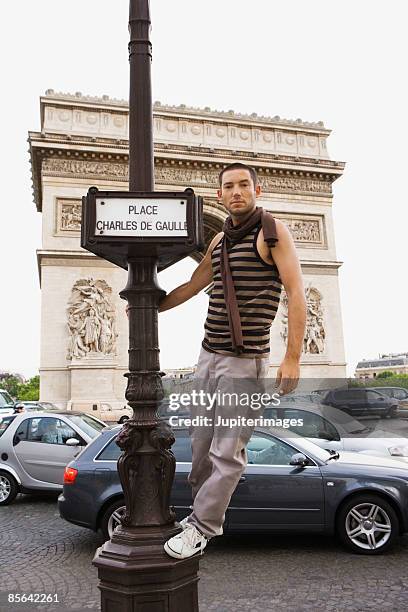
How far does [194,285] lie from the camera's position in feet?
9.09

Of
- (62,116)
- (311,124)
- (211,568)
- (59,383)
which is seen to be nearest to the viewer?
(211,568)

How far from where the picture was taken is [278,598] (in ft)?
15.7

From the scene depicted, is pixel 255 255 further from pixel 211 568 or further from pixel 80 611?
pixel 211 568

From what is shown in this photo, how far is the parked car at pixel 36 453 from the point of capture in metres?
8.98

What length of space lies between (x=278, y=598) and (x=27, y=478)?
17.7 ft

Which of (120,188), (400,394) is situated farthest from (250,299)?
(120,188)

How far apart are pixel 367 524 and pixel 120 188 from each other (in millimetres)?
21283

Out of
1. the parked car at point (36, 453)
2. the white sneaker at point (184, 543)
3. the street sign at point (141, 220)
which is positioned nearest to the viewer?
the white sneaker at point (184, 543)

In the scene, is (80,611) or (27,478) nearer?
(80,611)

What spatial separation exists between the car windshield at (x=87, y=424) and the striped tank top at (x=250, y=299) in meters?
7.44

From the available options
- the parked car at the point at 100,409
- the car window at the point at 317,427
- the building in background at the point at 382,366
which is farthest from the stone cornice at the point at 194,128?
the building in background at the point at 382,366

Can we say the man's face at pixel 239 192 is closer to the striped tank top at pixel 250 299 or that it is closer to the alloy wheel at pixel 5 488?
the striped tank top at pixel 250 299

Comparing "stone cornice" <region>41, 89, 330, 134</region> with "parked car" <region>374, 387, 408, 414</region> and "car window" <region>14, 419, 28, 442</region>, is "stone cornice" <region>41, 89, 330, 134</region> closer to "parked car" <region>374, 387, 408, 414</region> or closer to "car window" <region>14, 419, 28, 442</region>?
"parked car" <region>374, 387, 408, 414</region>

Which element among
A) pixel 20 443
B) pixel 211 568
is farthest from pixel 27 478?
pixel 211 568
